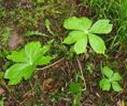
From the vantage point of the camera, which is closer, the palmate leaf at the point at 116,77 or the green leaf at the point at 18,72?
the green leaf at the point at 18,72

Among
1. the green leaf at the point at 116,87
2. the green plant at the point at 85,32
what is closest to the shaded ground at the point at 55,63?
the green leaf at the point at 116,87

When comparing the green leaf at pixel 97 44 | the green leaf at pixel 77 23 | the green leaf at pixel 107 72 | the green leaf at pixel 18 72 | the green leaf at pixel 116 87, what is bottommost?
the green leaf at pixel 116 87

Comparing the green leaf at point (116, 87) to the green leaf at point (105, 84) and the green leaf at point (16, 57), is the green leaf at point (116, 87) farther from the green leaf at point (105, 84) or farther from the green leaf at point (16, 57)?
the green leaf at point (16, 57)

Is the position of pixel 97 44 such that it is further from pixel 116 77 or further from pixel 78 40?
pixel 116 77

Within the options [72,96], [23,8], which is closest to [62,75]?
[72,96]

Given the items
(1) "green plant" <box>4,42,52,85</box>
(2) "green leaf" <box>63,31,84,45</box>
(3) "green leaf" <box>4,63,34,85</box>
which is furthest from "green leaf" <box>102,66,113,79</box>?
(3) "green leaf" <box>4,63,34,85</box>

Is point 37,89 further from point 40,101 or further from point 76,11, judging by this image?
point 76,11

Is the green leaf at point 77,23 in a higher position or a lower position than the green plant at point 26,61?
higher

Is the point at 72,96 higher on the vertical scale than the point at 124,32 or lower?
lower
